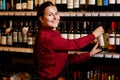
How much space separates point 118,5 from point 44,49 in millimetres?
848

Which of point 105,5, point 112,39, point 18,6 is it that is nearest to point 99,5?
point 105,5

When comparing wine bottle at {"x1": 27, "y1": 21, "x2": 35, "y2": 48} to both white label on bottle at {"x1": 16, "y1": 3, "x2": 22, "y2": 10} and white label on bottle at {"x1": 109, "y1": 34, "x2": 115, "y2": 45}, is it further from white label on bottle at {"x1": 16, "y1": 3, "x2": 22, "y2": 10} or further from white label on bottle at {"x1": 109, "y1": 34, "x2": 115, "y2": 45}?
white label on bottle at {"x1": 109, "y1": 34, "x2": 115, "y2": 45}

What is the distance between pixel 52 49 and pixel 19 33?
1.04 metres

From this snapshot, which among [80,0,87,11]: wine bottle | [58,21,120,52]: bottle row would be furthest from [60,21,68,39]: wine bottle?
[80,0,87,11]: wine bottle

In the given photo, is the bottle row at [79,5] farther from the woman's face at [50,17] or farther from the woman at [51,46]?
the woman's face at [50,17]

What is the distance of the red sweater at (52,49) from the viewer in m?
2.04

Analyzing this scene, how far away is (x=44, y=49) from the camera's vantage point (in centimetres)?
208

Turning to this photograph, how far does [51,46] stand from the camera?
6.73 ft

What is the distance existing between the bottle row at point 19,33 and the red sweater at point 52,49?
800 millimetres

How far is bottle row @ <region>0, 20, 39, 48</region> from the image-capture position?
9.69 feet

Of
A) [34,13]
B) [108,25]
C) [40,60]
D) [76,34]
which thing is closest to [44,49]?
[40,60]

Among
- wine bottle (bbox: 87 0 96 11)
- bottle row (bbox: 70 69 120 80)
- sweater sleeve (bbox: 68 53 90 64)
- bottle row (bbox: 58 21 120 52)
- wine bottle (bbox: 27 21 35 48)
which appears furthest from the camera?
wine bottle (bbox: 27 21 35 48)

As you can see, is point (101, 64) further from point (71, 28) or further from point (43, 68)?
point (43, 68)

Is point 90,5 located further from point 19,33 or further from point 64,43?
point 19,33
